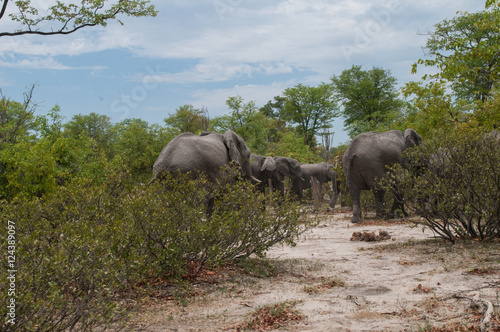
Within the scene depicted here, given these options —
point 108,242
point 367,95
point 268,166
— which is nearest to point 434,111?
point 268,166

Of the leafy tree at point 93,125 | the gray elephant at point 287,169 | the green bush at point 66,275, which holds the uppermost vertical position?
the leafy tree at point 93,125

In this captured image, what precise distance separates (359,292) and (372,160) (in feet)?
29.2

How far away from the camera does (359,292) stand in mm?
5984

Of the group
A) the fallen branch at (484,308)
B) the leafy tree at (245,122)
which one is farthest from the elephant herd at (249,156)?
the leafy tree at (245,122)

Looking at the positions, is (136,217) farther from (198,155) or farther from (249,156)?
(249,156)

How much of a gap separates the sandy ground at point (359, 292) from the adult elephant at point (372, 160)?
5756 millimetres

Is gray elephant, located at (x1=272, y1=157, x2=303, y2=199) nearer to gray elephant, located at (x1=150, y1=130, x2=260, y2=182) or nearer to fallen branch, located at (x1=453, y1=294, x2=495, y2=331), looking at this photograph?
gray elephant, located at (x1=150, y1=130, x2=260, y2=182)

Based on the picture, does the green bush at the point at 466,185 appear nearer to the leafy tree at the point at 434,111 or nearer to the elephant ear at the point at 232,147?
the elephant ear at the point at 232,147

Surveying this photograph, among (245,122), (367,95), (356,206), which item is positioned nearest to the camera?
(356,206)

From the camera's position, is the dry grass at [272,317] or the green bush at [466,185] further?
the green bush at [466,185]

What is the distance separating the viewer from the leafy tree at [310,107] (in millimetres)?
55000

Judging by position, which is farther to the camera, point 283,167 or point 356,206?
point 283,167

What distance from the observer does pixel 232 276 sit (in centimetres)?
700

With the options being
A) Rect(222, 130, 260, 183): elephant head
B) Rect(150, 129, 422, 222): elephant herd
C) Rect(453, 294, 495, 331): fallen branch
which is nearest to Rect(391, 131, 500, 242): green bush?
Rect(150, 129, 422, 222): elephant herd
